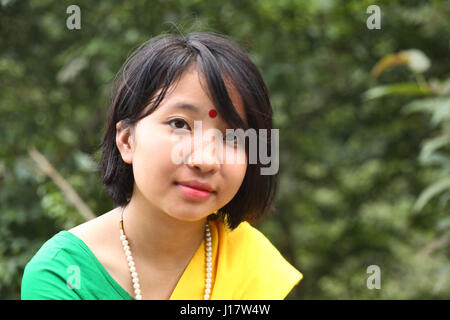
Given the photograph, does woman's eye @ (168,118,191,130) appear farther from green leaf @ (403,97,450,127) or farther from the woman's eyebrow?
green leaf @ (403,97,450,127)

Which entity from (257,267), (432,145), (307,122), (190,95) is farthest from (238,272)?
(307,122)

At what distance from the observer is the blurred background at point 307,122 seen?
219 centimetres

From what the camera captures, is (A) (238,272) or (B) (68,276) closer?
(B) (68,276)

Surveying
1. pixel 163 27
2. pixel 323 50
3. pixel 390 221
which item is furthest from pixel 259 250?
pixel 390 221

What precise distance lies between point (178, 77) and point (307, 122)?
6.11 feet

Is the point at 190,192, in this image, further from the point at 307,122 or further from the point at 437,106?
the point at 307,122

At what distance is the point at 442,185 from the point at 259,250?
39.0 inches

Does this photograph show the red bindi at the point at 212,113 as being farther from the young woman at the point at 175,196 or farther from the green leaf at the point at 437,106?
the green leaf at the point at 437,106

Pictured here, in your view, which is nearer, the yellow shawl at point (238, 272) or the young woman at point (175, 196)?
the young woman at point (175, 196)

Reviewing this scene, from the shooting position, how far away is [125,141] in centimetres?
128

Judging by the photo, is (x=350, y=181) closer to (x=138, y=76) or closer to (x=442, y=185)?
(x=442, y=185)

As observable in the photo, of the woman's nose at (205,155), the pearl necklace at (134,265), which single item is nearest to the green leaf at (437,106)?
the pearl necklace at (134,265)

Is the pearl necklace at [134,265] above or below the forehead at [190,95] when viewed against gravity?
below

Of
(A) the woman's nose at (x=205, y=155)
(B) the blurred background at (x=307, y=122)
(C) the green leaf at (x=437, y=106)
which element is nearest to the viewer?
(A) the woman's nose at (x=205, y=155)
